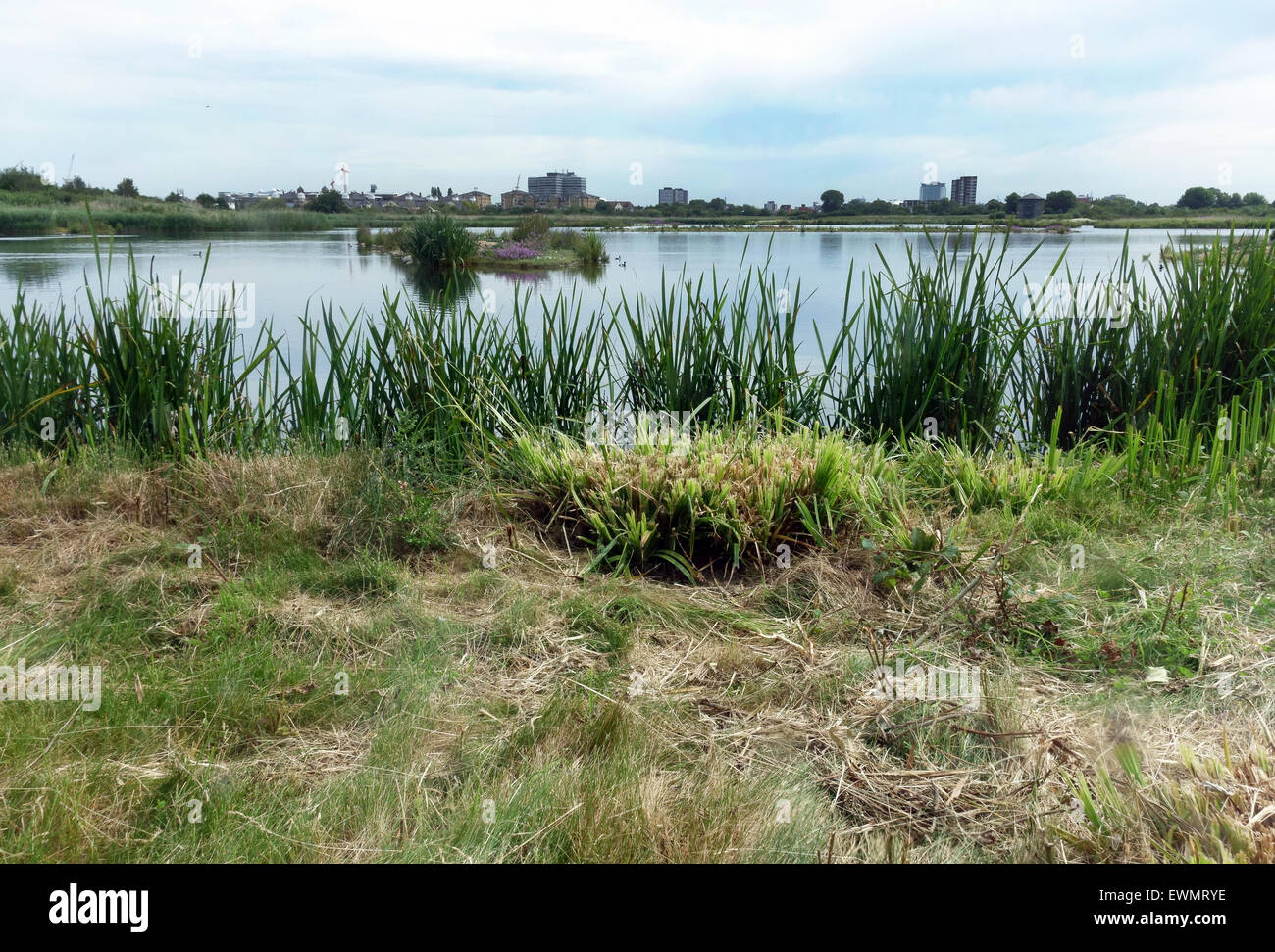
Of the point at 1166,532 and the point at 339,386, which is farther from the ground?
the point at 339,386

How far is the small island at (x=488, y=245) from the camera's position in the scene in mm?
17750

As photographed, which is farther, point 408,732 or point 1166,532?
point 1166,532

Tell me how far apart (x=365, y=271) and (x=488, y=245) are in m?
7.42

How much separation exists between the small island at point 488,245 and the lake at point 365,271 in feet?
1.97

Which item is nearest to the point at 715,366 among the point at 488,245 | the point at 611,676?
the point at 611,676

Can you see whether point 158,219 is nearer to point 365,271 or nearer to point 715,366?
point 365,271

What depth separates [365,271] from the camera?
14844 millimetres

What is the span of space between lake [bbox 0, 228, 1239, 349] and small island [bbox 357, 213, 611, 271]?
60cm

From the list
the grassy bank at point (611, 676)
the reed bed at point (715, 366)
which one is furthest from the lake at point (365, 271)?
the grassy bank at point (611, 676)

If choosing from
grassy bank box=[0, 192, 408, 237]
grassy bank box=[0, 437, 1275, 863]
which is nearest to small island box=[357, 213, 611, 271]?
grassy bank box=[0, 192, 408, 237]
